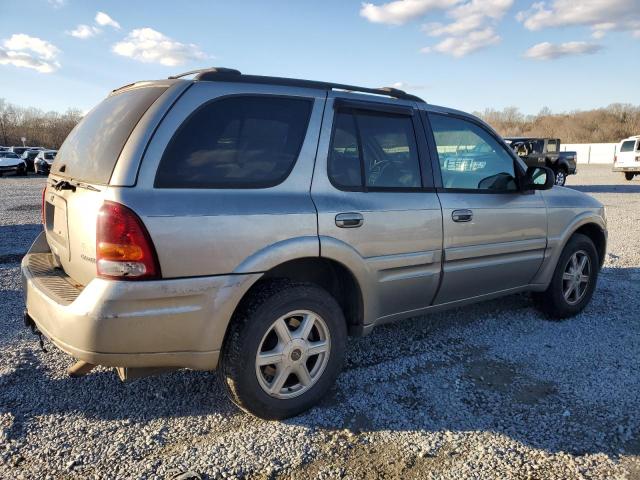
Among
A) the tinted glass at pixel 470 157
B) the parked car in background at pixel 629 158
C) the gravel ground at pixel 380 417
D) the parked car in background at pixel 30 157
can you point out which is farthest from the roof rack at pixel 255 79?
the parked car in background at pixel 30 157

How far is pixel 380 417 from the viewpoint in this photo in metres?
2.84

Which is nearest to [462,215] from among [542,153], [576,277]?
[576,277]

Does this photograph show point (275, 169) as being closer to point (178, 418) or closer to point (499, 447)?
point (178, 418)

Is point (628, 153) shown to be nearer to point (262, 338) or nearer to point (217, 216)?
point (262, 338)

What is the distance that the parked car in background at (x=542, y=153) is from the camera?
1881 cm

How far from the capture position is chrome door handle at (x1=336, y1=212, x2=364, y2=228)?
111 inches

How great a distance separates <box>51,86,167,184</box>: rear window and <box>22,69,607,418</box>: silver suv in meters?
0.02

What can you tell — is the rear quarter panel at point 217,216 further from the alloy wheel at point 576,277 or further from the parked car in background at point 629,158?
the parked car in background at point 629,158

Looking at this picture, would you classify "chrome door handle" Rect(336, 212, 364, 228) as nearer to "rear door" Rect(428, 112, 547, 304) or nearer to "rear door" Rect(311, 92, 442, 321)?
"rear door" Rect(311, 92, 442, 321)

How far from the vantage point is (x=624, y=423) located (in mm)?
2789

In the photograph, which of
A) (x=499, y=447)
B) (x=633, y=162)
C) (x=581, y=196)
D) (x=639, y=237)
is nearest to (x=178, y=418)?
(x=499, y=447)

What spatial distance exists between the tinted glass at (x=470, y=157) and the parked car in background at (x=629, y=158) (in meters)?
22.4

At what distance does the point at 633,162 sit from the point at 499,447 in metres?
24.2

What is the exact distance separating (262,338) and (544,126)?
316 ft
